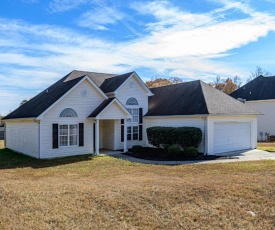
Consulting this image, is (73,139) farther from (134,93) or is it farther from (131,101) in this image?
(134,93)

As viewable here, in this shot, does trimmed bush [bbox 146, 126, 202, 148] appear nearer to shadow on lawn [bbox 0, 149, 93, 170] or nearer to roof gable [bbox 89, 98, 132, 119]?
roof gable [bbox 89, 98, 132, 119]

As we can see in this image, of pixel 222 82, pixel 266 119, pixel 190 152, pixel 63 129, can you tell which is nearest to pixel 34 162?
pixel 63 129

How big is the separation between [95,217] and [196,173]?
6.79 m

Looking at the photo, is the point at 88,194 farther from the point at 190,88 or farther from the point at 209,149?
the point at 190,88

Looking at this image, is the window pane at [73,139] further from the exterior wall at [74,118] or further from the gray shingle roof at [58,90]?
the gray shingle roof at [58,90]

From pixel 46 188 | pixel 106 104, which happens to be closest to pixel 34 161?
pixel 106 104

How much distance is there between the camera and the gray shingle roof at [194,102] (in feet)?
64.6

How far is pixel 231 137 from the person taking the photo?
67.5 ft

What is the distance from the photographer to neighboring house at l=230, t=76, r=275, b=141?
33.1 meters

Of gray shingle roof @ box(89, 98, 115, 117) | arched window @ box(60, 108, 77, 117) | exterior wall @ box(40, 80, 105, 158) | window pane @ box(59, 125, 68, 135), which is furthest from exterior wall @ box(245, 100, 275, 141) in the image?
window pane @ box(59, 125, 68, 135)

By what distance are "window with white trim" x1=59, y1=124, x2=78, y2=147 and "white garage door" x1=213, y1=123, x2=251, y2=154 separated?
9.33 metres

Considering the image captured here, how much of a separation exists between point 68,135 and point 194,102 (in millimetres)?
9049

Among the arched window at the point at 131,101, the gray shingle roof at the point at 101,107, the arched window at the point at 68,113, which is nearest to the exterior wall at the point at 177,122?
the arched window at the point at 131,101

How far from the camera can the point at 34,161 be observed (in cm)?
1692
